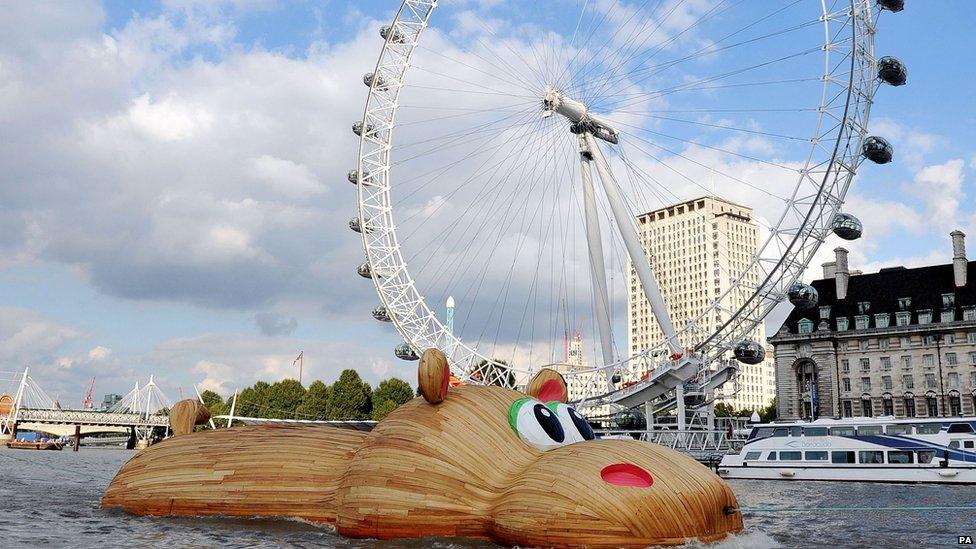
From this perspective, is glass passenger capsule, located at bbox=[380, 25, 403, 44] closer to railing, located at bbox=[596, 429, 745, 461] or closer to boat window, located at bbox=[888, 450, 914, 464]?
railing, located at bbox=[596, 429, 745, 461]

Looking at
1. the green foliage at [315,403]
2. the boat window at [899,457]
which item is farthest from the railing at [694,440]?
the green foliage at [315,403]

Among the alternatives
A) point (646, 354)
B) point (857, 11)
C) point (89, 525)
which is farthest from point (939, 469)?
point (89, 525)

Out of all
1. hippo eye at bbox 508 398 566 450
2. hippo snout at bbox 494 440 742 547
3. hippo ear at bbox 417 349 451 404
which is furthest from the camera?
hippo ear at bbox 417 349 451 404

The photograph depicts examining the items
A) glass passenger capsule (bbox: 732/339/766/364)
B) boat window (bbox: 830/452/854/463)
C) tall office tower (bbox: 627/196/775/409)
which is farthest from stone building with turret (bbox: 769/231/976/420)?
tall office tower (bbox: 627/196/775/409)

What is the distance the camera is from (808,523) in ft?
53.7

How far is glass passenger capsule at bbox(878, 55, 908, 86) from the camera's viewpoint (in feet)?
96.3

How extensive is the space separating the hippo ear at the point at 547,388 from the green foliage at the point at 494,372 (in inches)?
1175

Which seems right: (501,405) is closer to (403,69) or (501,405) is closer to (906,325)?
(403,69)

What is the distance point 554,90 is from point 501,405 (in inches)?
1078

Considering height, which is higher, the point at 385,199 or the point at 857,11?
the point at 857,11

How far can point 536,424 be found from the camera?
1138 centimetres

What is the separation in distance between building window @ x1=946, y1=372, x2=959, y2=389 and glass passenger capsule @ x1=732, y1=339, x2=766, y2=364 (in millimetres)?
34275

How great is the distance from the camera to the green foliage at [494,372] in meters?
43.8

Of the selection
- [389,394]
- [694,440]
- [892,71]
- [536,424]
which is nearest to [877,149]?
[892,71]
